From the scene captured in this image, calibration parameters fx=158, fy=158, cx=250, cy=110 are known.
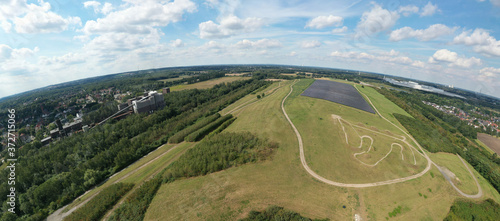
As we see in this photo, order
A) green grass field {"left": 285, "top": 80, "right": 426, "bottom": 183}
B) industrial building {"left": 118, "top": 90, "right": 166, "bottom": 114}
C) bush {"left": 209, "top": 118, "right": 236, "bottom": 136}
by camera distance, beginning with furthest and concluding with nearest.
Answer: industrial building {"left": 118, "top": 90, "right": 166, "bottom": 114} < bush {"left": 209, "top": 118, "right": 236, "bottom": 136} < green grass field {"left": 285, "top": 80, "right": 426, "bottom": 183}

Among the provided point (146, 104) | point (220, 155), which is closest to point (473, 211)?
point (220, 155)

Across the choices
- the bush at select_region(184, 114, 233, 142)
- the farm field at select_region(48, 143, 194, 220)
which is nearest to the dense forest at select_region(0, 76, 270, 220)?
the farm field at select_region(48, 143, 194, 220)

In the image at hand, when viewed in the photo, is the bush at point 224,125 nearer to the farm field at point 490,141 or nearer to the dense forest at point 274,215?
the dense forest at point 274,215

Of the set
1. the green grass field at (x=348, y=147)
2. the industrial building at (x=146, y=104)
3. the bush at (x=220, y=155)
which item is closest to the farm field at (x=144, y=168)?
the bush at (x=220, y=155)

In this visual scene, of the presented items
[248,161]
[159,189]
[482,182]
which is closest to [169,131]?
[159,189]

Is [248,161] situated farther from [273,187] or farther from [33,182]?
[33,182]

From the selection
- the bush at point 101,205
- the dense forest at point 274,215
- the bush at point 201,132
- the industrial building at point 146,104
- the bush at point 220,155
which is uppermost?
the industrial building at point 146,104

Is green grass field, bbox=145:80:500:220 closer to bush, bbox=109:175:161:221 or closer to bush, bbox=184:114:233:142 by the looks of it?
bush, bbox=109:175:161:221
